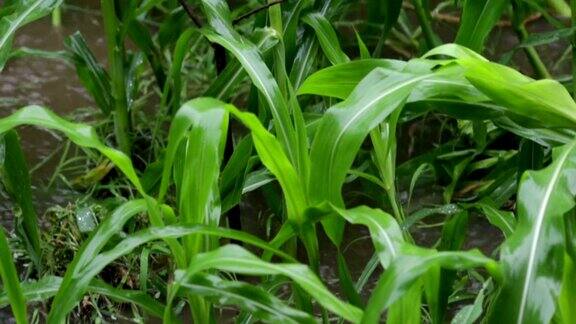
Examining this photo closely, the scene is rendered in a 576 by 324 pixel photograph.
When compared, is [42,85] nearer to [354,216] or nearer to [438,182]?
[438,182]

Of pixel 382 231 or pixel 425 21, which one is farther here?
pixel 425 21

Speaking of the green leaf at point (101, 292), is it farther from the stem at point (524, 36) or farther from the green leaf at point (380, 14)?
the stem at point (524, 36)

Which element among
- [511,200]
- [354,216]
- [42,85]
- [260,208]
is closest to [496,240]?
[511,200]

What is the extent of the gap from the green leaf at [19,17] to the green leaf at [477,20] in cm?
67

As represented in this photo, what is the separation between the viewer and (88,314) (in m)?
1.86

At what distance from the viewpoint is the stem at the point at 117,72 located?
2012 mm

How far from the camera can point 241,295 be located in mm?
1296

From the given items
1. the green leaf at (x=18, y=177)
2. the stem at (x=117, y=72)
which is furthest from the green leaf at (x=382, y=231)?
the stem at (x=117, y=72)

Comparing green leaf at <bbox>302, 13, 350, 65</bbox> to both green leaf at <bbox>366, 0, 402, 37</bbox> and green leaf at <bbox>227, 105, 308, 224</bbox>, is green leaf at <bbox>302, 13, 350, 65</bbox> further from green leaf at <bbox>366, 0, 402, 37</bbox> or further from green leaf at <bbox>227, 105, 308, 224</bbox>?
green leaf at <bbox>227, 105, 308, 224</bbox>

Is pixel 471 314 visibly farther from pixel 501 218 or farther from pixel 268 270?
pixel 268 270

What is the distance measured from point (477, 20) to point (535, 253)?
65cm

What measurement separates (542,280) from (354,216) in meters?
0.25

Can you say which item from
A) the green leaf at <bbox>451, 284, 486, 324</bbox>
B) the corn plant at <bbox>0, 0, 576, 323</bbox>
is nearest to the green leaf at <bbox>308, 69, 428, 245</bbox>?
the corn plant at <bbox>0, 0, 576, 323</bbox>

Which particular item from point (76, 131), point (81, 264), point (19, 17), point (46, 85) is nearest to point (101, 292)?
point (81, 264)
